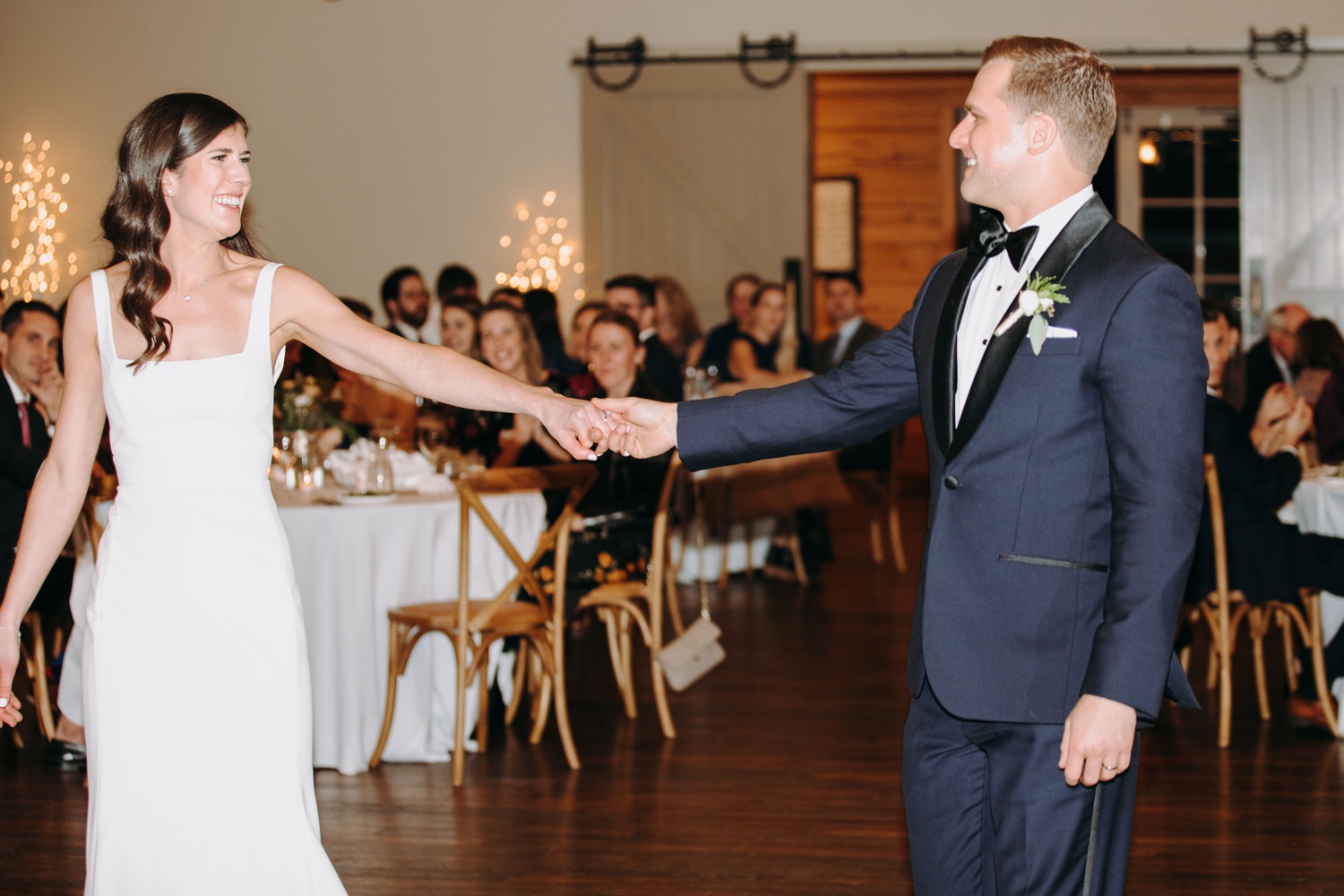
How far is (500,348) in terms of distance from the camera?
18.9 feet

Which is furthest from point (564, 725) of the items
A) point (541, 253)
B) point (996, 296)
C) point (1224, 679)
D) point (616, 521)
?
point (541, 253)

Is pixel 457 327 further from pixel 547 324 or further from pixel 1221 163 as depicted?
pixel 1221 163

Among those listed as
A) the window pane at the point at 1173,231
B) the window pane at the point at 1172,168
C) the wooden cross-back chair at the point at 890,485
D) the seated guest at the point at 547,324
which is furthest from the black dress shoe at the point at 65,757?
the window pane at the point at 1172,168

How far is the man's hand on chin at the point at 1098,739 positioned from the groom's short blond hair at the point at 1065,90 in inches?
29.0

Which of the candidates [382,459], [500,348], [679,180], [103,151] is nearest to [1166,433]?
[382,459]

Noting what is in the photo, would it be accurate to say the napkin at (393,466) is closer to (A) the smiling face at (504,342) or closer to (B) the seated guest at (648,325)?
(A) the smiling face at (504,342)

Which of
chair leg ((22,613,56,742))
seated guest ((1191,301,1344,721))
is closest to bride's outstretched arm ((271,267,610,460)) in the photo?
chair leg ((22,613,56,742))

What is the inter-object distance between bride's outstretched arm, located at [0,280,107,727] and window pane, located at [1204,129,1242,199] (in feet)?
34.7

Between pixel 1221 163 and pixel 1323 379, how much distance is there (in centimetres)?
514

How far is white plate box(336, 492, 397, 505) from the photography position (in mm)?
4457

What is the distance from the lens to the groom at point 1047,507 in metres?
1.85

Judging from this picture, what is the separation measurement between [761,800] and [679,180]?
6144 millimetres

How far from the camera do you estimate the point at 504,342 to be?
5.77m

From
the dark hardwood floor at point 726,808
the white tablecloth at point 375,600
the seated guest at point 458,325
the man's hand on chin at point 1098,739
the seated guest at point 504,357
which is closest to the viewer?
the man's hand on chin at point 1098,739
